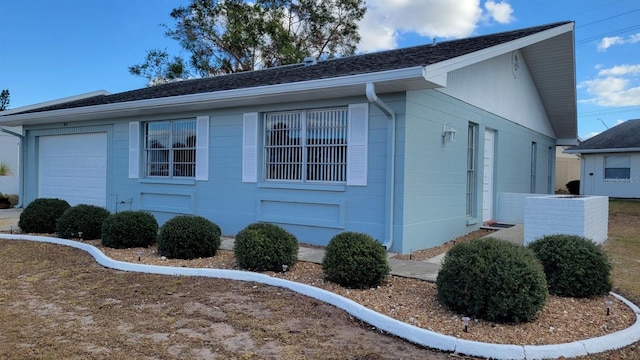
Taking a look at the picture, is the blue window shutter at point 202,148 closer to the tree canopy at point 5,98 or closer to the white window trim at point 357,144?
the white window trim at point 357,144

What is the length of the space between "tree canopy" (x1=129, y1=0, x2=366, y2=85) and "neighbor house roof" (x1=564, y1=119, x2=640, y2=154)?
1349 cm

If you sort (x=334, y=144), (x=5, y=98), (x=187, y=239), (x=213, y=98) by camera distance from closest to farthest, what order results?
(x=187, y=239) < (x=334, y=144) < (x=213, y=98) < (x=5, y=98)

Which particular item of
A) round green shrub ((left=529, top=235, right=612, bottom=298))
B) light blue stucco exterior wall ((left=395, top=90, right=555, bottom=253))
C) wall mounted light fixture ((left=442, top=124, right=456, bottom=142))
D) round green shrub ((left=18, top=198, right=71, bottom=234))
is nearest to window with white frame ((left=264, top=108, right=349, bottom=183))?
light blue stucco exterior wall ((left=395, top=90, right=555, bottom=253))

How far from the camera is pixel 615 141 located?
70.1ft

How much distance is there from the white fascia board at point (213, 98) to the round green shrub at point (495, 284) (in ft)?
9.72

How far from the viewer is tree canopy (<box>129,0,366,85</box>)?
25.8 metres

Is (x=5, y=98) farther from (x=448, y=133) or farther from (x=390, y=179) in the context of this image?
(x=390, y=179)

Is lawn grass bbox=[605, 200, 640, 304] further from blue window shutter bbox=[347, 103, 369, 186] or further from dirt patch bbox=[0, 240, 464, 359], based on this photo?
blue window shutter bbox=[347, 103, 369, 186]

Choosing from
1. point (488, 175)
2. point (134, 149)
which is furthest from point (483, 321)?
point (134, 149)

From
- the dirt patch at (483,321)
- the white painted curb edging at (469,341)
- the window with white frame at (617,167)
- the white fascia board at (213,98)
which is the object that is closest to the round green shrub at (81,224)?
the white fascia board at (213,98)

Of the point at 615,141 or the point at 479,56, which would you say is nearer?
the point at 479,56

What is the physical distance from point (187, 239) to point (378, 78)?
376 centimetres

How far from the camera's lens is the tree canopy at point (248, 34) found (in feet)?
84.5

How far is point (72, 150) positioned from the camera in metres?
13.2
